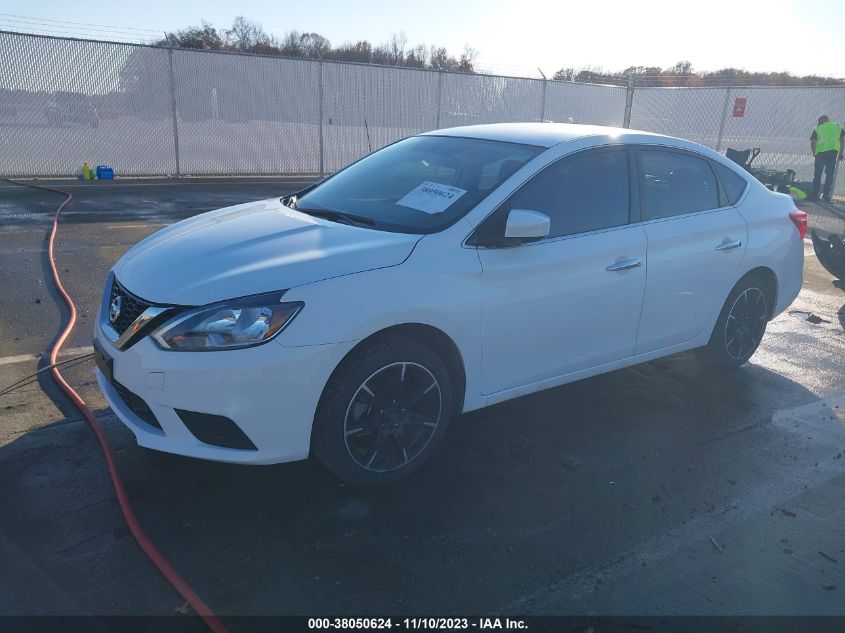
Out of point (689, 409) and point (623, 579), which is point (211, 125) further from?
point (623, 579)

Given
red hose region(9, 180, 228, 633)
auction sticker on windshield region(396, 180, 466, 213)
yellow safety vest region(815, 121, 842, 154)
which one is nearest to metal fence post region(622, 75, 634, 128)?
yellow safety vest region(815, 121, 842, 154)

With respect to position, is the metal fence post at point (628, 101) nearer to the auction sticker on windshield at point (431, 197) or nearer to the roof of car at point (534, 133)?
the roof of car at point (534, 133)

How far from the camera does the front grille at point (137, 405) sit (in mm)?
3250

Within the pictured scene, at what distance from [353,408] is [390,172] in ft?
5.88

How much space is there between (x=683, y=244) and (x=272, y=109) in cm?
1369

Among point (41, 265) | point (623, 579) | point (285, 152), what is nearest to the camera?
point (623, 579)

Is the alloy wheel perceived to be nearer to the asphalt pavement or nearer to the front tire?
the asphalt pavement

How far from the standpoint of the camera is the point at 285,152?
55.2ft

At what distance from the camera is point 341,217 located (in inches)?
158

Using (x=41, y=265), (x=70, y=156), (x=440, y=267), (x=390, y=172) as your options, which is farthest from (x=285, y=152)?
(x=440, y=267)

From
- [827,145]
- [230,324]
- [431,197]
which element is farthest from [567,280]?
[827,145]

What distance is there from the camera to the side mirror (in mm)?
3582

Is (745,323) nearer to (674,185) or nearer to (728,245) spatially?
(728,245)

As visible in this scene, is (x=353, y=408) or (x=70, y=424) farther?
(x=70, y=424)
